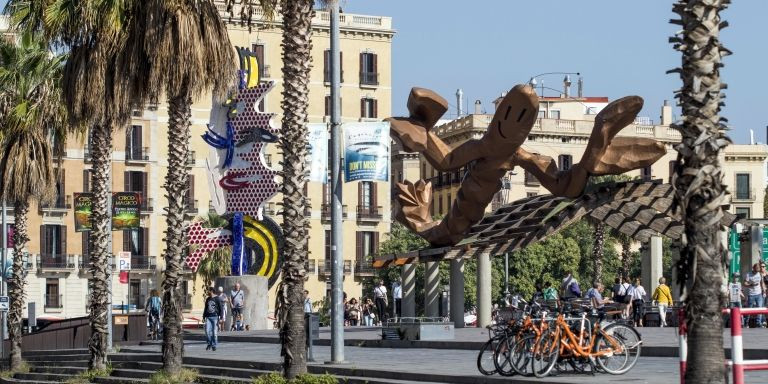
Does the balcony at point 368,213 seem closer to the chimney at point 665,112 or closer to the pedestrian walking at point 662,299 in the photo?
the chimney at point 665,112

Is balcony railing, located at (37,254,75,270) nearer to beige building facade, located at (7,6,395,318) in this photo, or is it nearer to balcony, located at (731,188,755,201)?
beige building facade, located at (7,6,395,318)

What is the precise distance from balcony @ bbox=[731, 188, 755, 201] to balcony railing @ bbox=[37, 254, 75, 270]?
148ft

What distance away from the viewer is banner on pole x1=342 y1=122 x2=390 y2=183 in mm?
28344

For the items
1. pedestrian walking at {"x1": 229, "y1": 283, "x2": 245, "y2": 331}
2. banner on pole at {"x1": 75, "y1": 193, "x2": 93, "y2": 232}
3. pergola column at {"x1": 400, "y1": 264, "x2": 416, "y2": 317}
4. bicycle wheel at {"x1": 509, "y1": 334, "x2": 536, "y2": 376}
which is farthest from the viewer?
banner on pole at {"x1": 75, "y1": 193, "x2": 93, "y2": 232}

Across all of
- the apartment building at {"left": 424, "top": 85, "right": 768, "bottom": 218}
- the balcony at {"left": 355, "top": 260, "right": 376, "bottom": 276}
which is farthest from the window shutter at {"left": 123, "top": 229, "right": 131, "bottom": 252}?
the apartment building at {"left": 424, "top": 85, "right": 768, "bottom": 218}

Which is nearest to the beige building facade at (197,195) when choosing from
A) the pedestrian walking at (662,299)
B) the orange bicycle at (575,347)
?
the pedestrian walking at (662,299)

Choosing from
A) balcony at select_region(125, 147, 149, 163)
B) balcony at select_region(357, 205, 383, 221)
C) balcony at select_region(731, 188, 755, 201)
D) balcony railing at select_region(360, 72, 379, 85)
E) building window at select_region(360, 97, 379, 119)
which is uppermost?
balcony railing at select_region(360, 72, 379, 85)

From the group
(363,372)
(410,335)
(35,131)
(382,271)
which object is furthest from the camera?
(382,271)

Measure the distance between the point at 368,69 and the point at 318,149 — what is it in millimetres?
55298

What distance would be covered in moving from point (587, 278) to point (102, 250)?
61.9 meters

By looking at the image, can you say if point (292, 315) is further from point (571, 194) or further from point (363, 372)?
point (571, 194)

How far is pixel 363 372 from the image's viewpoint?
23.5 meters

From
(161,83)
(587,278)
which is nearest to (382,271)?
(587,278)

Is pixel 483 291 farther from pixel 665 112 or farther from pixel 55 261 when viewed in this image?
pixel 665 112
